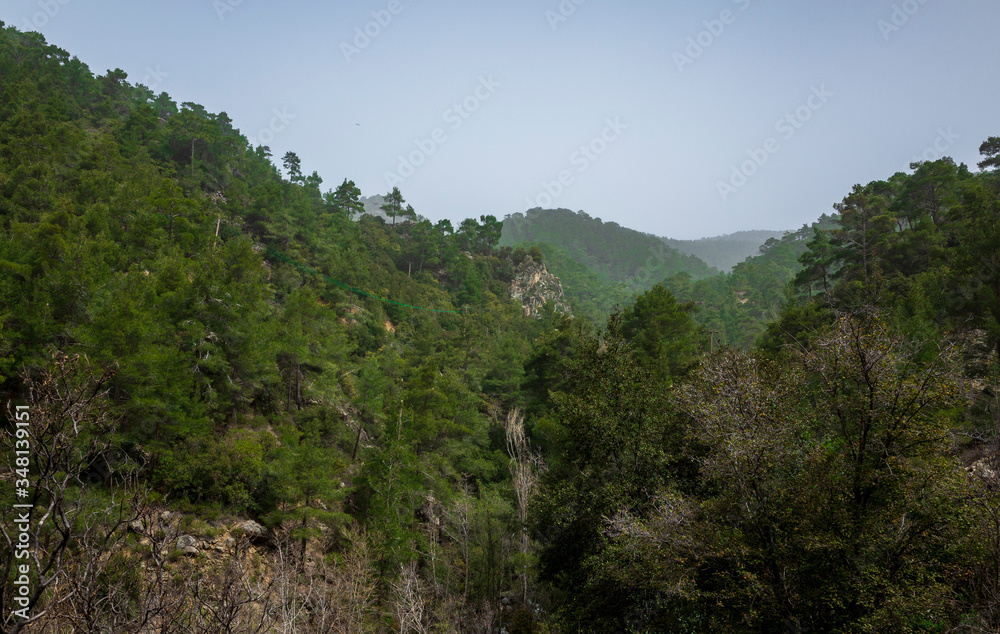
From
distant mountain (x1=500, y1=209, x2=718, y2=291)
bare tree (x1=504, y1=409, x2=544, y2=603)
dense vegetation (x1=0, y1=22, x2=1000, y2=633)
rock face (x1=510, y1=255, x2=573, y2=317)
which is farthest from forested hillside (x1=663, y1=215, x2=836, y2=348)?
distant mountain (x1=500, y1=209, x2=718, y2=291)

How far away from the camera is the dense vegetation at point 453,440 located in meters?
7.43

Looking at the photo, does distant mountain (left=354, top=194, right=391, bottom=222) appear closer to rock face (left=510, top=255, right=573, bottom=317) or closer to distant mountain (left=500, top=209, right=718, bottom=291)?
rock face (left=510, top=255, right=573, bottom=317)

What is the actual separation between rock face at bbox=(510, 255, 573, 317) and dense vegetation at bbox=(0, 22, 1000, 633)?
25434 millimetres

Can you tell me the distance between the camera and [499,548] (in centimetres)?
1908

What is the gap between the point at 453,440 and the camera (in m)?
23.5

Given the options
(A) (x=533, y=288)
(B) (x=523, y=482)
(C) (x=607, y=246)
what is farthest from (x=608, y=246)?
(B) (x=523, y=482)

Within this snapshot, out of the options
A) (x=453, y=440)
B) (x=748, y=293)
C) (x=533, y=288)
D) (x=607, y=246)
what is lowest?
(x=453, y=440)

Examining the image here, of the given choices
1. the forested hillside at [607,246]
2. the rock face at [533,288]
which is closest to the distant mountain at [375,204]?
the rock face at [533,288]

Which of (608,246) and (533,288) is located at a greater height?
(608,246)

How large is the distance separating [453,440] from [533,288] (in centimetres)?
4703

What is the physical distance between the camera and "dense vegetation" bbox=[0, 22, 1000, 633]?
7426 mm

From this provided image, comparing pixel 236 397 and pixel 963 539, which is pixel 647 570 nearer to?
pixel 963 539

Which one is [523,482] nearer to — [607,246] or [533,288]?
[533,288]

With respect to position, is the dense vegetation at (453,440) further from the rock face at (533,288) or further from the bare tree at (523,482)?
the rock face at (533,288)
